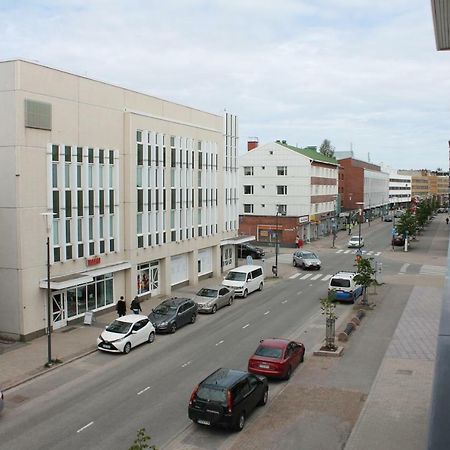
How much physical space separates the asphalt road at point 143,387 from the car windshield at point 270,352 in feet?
3.45

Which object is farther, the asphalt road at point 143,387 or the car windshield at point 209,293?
the car windshield at point 209,293

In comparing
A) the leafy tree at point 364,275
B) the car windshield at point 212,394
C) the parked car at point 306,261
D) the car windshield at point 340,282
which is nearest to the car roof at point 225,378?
the car windshield at point 212,394

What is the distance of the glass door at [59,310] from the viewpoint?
28.6 m

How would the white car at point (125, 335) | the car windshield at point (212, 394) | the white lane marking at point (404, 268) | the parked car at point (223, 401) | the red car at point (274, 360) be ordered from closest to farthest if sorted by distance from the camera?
the parked car at point (223, 401)
the car windshield at point (212, 394)
the red car at point (274, 360)
the white car at point (125, 335)
the white lane marking at point (404, 268)

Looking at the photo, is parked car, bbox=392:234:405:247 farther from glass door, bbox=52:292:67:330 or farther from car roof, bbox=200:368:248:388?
car roof, bbox=200:368:248:388

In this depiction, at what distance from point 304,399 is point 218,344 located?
8160mm

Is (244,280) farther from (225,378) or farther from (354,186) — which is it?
(354,186)

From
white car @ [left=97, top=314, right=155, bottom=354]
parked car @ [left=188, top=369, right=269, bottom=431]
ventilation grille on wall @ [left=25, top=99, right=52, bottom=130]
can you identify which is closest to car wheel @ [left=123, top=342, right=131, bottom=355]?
white car @ [left=97, top=314, right=155, bottom=354]

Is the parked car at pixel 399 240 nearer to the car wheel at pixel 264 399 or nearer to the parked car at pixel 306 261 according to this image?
the parked car at pixel 306 261

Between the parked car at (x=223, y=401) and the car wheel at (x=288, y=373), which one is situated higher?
the parked car at (x=223, y=401)

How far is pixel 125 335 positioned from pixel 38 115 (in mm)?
11185

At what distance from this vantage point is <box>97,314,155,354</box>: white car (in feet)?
81.8

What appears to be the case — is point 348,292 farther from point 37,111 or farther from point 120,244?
point 37,111

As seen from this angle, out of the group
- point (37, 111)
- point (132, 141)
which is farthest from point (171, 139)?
point (37, 111)
